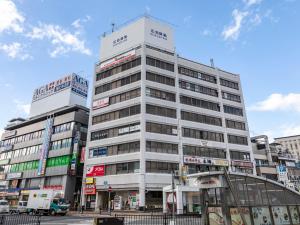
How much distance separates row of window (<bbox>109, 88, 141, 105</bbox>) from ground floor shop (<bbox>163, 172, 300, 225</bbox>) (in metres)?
32.5

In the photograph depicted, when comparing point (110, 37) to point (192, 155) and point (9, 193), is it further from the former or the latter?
point (9, 193)

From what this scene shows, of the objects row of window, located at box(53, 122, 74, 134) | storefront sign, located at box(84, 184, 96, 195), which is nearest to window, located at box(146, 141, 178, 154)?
storefront sign, located at box(84, 184, 96, 195)

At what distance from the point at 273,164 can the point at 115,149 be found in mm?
46420

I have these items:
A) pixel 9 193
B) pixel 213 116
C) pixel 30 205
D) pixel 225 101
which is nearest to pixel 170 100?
pixel 213 116

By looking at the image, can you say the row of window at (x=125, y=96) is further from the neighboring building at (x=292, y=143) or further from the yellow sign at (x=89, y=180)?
the neighboring building at (x=292, y=143)

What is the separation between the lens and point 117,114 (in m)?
49.8

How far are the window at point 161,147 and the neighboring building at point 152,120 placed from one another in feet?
0.56

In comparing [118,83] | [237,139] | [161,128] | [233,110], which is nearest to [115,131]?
[161,128]

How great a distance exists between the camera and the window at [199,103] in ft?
173

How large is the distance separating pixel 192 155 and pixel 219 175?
109 feet

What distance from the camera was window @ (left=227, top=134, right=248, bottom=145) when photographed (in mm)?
55725

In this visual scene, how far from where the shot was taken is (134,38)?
54375 mm

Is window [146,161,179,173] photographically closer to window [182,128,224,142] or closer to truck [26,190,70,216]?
window [182,128,224,142]

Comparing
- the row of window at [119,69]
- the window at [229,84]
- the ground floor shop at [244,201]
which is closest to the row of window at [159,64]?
the row of window at [119,69]
